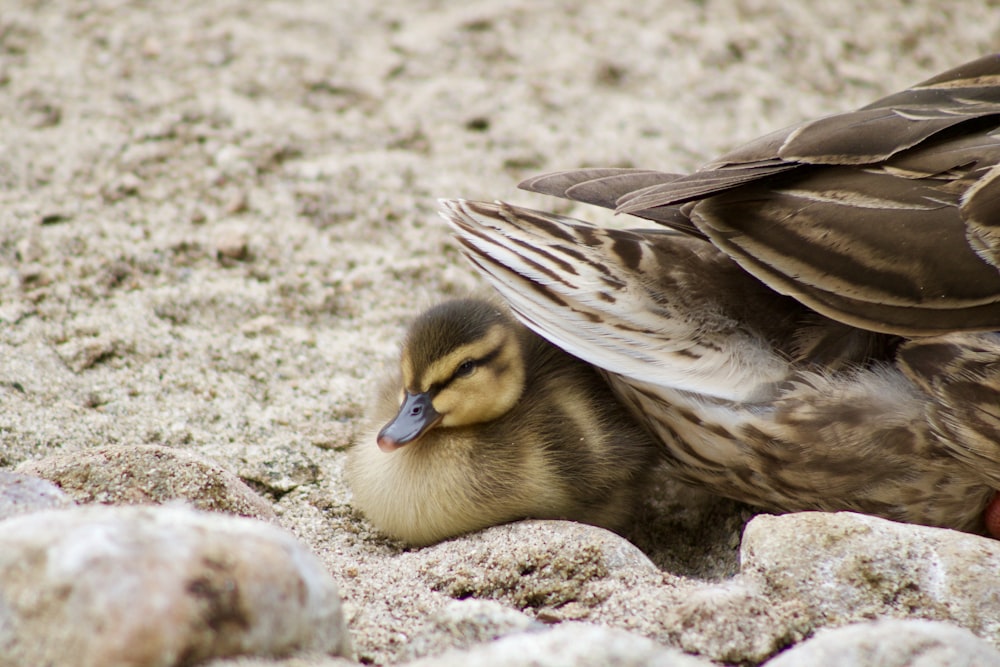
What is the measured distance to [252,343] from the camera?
97.7 inches

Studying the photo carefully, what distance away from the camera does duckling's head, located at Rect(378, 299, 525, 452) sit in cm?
197

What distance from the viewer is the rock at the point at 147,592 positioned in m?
1.09

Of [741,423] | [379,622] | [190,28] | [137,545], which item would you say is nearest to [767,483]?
[741,423]

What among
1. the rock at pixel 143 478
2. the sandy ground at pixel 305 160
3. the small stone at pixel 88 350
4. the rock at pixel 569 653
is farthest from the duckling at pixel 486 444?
the rock at pixel 569 653

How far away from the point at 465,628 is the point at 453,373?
2.19ft

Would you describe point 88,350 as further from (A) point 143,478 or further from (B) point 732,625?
(B) point 732,625

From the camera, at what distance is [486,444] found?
80.4 inches

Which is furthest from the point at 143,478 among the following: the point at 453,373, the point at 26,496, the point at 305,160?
the point at 305,160

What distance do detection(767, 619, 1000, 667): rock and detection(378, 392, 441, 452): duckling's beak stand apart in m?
0.84

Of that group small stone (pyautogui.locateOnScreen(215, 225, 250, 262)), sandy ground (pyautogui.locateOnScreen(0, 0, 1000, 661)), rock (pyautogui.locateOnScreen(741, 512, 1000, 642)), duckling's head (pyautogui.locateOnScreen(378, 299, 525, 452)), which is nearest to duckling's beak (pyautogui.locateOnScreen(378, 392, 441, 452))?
duckling's head (pyautogui.locateOnScreen(378, 299, 525, 452))

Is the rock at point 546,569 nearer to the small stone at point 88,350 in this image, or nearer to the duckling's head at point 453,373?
the duckling's head at point 453,373

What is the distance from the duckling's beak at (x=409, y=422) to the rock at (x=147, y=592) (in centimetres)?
68

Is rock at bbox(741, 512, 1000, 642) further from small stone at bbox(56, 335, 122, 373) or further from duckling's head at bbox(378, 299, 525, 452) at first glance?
small stone at bbox(56, 335, 122, 373)

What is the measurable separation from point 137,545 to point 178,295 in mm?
1483
